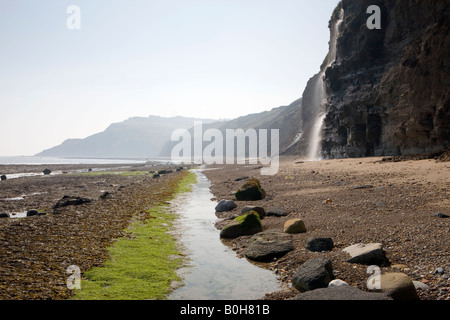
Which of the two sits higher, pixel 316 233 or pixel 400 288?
pixel 400 288

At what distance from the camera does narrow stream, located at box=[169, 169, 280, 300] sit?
329 inches

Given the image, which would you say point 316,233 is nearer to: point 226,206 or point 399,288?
point 399,288

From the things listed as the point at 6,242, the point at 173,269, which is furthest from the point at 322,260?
the point at 6,242

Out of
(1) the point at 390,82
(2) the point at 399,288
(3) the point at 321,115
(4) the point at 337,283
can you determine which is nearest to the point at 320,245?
(4) the point at 337,283

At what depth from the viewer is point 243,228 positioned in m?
14.0

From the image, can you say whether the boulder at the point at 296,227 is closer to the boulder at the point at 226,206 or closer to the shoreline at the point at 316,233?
the shoreline at the point at 316,233

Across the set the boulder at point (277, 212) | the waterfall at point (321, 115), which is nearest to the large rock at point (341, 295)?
the boulder at point (277, 212)

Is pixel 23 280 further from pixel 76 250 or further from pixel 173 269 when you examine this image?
pixel 173 269

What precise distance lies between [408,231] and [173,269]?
777 centimetres

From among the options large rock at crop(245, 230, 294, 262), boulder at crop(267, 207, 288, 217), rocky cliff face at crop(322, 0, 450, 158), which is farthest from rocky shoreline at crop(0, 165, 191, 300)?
rocky cliff face at crop(322, 0, 450, 158)

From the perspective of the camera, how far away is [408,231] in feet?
34.7

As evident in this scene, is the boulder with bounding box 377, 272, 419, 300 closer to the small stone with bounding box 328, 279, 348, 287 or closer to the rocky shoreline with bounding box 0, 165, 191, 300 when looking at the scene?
the small stone with bounding box 328, 279, 348, 287

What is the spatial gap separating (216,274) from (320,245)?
3.55 m

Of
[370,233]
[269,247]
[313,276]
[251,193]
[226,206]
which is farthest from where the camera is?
[251,193]
